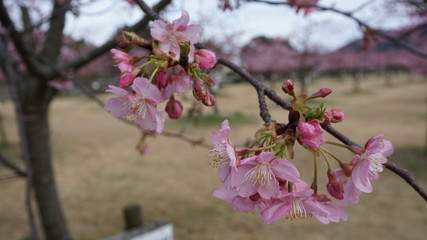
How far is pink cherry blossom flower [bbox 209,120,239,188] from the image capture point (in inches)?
22.5

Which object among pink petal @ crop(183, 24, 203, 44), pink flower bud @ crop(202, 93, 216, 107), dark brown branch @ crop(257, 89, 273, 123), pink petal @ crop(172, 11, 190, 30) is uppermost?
pink petal @ crop(172, 11, 190, 30)

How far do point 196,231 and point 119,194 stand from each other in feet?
5.13

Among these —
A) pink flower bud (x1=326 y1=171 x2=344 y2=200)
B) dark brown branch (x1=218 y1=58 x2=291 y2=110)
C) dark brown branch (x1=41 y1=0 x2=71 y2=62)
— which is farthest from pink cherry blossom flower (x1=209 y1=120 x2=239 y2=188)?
dark brown branch (x1=41 y1=0 x2=71 y2=62)

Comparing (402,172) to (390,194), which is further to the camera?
(390,194)

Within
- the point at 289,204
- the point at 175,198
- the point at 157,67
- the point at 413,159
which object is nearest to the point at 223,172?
the point at 289,204

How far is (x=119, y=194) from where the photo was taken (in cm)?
476

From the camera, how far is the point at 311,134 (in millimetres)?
540

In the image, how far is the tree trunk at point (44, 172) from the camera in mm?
2703

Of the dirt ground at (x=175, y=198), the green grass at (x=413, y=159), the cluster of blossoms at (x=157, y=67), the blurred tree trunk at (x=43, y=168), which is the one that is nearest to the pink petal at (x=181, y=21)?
the cluster of blossoms at (x=157, y=67)

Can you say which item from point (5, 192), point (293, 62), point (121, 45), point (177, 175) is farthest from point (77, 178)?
point (293, 62)

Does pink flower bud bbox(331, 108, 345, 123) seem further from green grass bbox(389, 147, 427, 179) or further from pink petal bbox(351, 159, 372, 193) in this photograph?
green grass bbox(389, 147, 427, 179)

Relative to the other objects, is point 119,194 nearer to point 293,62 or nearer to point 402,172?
point 402,172

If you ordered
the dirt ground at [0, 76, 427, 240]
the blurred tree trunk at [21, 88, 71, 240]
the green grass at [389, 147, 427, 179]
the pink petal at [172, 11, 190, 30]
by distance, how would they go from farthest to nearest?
1. the green grass at [389, 147, 427, 179]
2. the dirt ground at [0, 76, 427, 240]
3. the blurred tree trunk at [21, 88, 71, 240]
4. the pink petal at [172, 11, 190, 30]

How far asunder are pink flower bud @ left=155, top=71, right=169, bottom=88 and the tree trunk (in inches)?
89.7
